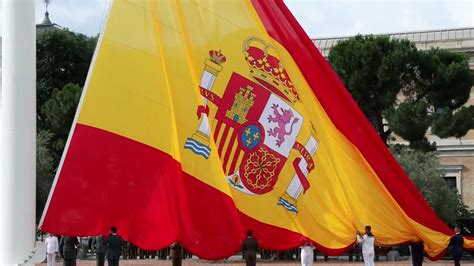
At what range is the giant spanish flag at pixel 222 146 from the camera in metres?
14.9

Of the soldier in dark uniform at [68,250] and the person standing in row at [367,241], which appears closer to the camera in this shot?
the person standing in row at [367,241]

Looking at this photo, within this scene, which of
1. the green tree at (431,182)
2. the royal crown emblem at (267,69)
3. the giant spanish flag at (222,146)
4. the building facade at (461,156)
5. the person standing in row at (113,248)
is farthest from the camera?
the building facade at (461,156)

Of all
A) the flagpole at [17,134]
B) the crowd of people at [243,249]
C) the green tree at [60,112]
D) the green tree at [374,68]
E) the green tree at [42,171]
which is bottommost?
the crowd of people at [243,249]

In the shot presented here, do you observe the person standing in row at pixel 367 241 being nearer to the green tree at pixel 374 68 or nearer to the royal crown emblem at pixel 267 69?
the royal crown emblem at pixel 267 69

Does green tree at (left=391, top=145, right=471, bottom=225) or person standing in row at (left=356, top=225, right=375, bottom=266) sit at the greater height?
green tree at (left=391, top=145, right=471, bottom=225)

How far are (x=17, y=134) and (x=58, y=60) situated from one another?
45067mm

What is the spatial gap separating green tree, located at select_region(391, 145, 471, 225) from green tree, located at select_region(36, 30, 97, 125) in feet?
67.8

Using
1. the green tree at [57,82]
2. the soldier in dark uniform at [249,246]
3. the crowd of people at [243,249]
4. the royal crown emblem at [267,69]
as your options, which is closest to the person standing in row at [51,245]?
the crowd of people at [243,249]

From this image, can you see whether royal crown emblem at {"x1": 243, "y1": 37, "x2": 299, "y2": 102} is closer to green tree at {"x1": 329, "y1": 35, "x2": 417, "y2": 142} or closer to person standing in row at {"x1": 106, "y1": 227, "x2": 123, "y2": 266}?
person standing in row at {"x1": 106, "y1": 227, "x2": 123, "y2": 266}

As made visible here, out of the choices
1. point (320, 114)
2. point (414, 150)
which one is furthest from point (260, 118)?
point (414, 150)

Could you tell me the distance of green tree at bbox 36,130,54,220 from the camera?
42156mm

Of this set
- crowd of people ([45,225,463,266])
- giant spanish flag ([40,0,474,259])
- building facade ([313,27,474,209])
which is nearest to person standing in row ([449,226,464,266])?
crowd of people ([45,225,463,266])

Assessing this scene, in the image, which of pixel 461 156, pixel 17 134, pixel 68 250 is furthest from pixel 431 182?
pixel 17 134

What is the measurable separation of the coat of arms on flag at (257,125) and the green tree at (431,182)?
2859cm
